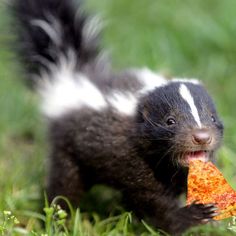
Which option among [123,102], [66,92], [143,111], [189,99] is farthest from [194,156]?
[66,92]

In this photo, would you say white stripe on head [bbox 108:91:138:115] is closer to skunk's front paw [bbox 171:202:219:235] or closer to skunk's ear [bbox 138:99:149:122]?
skunk's ear [bbox 138:99:149:122]

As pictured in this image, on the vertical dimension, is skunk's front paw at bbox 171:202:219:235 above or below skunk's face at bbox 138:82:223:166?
below

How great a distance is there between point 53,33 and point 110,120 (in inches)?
56.5

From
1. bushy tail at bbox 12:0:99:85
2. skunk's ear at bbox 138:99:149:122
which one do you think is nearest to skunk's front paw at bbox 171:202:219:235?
skunk's ear at bbox 138:99:149:122

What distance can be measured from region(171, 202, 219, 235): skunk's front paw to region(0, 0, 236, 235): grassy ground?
0.09 meters

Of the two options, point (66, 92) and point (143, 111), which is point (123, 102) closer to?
point (143, 111)

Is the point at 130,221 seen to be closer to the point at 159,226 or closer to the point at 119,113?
the point at 159,226

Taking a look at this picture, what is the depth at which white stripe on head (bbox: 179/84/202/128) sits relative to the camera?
19.3ft

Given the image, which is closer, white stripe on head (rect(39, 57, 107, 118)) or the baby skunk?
the baby skunk

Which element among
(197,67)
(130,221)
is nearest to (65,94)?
(130,221)

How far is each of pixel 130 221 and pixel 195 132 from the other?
95 centimetres

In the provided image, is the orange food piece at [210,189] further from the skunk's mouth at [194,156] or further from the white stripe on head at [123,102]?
the white stripe on head at [123,102]

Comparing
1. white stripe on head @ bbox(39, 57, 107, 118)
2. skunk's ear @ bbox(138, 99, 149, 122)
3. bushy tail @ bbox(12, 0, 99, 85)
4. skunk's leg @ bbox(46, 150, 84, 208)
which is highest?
bushy tail @ bbox(12, 0, 99, 85)

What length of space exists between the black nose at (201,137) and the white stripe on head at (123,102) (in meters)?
0.89
